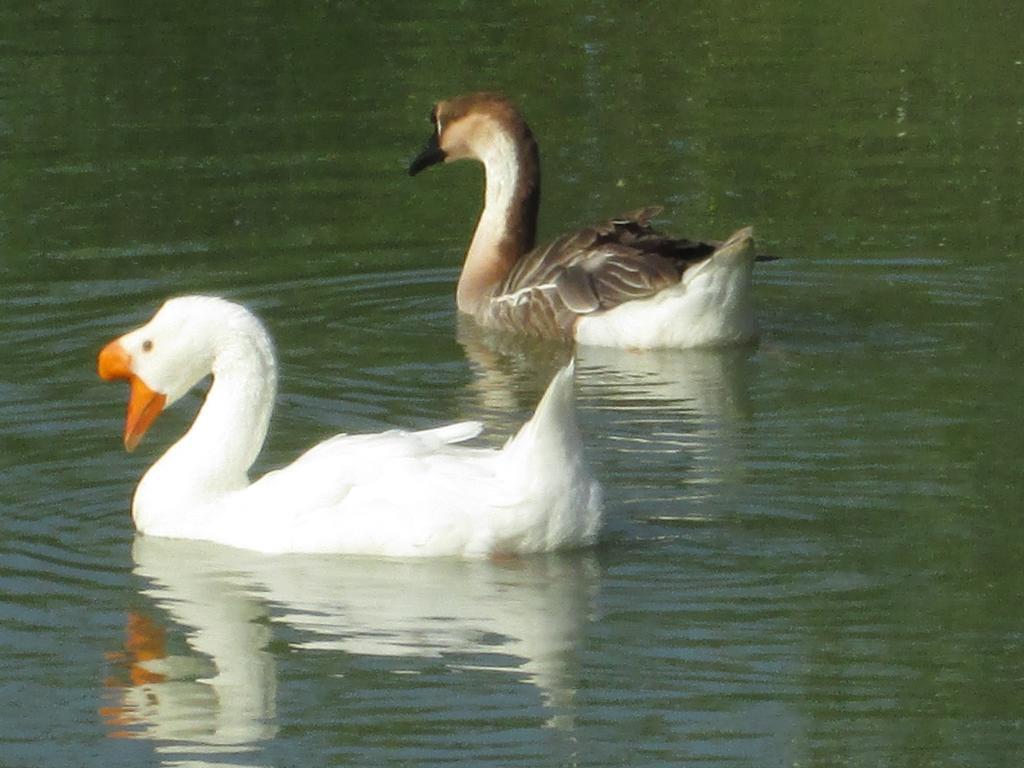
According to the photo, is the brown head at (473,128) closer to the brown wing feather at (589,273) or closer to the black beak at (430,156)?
the black beak at (430,156)

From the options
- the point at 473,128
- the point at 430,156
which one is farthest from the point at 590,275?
the point at 430,156

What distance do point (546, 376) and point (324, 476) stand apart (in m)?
3.52

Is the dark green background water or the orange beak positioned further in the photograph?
the orange beak

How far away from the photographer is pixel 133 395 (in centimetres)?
945

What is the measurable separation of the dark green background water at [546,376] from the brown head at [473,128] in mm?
698

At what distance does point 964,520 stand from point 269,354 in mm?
2627

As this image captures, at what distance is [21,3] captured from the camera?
22141mm

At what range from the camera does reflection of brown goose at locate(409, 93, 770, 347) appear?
12.1m

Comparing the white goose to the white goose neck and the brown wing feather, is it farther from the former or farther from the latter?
the brown wing feather

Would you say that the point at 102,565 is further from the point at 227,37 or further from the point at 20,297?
the point at 227,37

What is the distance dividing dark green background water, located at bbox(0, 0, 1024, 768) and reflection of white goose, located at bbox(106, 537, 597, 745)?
0.02 metres

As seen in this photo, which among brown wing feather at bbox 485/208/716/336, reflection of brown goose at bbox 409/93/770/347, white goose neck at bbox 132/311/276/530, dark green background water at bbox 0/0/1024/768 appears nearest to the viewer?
dark green background water at bbox 0/0/1024/768

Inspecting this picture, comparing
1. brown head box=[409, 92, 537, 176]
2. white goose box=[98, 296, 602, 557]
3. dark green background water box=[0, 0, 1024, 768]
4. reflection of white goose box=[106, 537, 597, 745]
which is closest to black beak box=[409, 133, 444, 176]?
brown head box=[409, 92, 537, 176]

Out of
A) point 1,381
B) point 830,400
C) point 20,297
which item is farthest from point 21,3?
point 830,400
